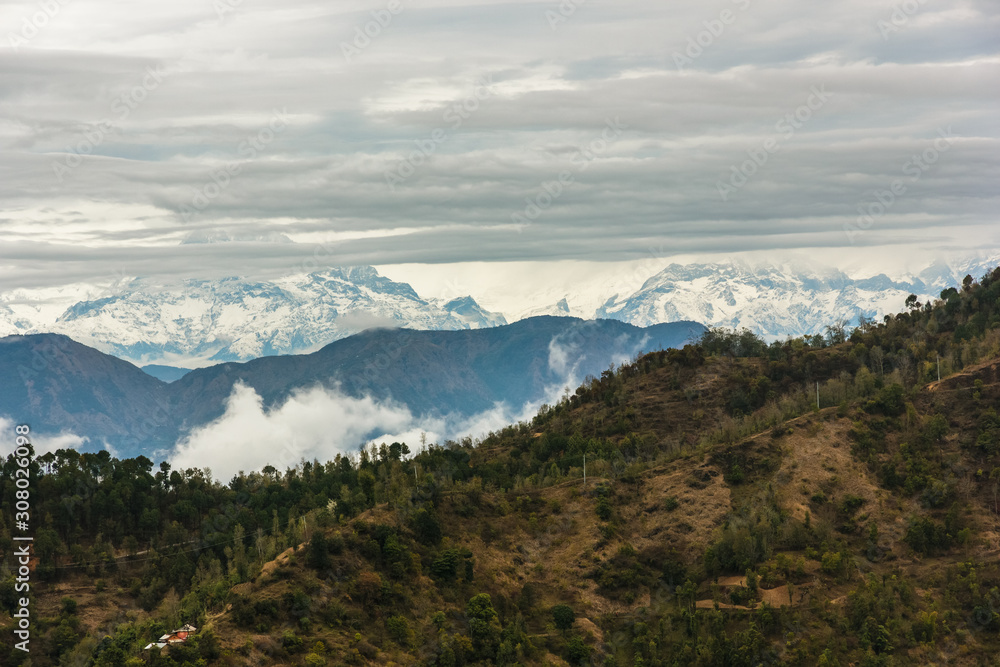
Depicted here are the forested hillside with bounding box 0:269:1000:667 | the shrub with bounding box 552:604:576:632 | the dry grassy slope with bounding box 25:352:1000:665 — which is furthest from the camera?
the shrub with bounding box 552:604:576:632

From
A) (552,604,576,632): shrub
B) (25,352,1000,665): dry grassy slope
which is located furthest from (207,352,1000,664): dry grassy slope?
(552,604,576,632): shrub

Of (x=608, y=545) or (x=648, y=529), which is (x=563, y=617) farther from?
(x=648, y=529)

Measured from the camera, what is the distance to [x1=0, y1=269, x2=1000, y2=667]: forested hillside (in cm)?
11794

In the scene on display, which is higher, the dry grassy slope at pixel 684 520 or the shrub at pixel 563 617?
the dry grassy slope at pixel 684 520

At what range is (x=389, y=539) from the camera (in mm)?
129875

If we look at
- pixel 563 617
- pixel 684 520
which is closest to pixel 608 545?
pixel 684 520

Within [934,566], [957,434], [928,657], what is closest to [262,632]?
[928,657]

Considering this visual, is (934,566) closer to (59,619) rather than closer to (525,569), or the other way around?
(525,569)

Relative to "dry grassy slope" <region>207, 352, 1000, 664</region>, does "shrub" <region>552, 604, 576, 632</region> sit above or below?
below

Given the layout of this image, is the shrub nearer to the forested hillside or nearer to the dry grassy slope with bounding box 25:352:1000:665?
the forested hillside

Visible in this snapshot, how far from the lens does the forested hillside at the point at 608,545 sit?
117938 mm

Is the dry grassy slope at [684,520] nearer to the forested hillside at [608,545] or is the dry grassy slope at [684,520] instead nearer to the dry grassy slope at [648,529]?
the dry grassy slope at [648,529]

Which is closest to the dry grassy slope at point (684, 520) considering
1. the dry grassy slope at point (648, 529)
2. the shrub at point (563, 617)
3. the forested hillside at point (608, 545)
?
the dry grassy slope at point (648, 529)

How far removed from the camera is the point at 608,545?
14575 centimetres
